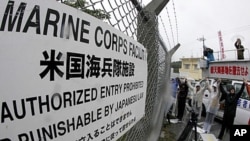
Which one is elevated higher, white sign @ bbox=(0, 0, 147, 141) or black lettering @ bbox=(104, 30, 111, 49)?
black lettering @ bbox=(104, 30, 111, 49)

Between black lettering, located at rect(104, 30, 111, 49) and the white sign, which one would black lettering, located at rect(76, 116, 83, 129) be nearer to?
the white sign

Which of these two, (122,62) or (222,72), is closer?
(122,62)

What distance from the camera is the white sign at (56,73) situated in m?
0.67

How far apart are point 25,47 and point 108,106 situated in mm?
538

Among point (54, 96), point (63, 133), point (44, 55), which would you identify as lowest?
point (63, 133)

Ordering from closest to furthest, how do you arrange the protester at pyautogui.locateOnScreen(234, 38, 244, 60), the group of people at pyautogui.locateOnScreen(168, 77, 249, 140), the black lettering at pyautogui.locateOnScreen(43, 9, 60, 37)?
1. the black lettering at pyautogui.locateOnScreen(43, 9, 60, 37)
2. the group of people at pyautogui.locateOnScreen(168, 77, 249, 140)
3. the protester at pyautogui.locateOnScreen(234, 38, 244, 60)

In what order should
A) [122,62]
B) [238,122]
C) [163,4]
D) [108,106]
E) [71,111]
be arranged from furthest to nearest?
Result: [238,122] → [163,4] → [122,62] → [108,106] → [71,111]

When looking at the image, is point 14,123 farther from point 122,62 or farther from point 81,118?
point 122,62

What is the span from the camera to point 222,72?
1139cm

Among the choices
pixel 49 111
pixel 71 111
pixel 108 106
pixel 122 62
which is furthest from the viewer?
pixel 122 62

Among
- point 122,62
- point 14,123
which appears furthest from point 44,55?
point 122,62

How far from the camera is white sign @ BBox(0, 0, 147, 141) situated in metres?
0.67

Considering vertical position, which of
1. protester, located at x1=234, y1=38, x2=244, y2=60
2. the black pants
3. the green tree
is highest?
protester, located at x1=234, y1=38, x2=244, y2=60

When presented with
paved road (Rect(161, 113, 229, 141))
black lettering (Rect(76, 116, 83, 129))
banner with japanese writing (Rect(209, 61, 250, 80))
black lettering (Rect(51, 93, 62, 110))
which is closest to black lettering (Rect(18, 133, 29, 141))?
black lettering (Rect(51, 93, 62, 110))
